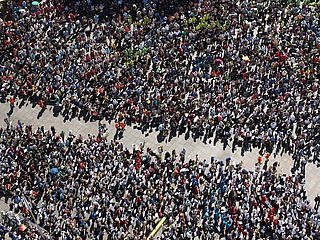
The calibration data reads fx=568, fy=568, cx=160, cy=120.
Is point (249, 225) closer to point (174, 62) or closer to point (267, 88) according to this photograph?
point (267, 88)

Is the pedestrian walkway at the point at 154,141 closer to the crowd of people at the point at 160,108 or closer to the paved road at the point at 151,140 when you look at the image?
the paved road at the point at 151,140

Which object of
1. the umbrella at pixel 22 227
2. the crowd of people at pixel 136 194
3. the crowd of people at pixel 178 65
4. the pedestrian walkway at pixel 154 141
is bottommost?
the umbrella at pixel 22 227

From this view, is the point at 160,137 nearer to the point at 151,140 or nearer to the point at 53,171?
the point at 151,140

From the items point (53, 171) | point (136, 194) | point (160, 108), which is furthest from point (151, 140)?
point (53, 171)

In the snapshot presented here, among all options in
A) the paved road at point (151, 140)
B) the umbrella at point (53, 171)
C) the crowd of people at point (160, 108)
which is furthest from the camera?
the paved road at point (151, 140)

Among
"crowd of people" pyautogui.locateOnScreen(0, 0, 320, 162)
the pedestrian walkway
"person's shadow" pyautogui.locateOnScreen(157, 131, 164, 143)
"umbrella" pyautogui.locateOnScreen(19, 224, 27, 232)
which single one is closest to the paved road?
the pedestrian walkway

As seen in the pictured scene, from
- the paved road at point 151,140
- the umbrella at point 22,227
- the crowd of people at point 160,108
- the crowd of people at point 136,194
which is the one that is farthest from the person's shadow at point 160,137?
the umbrella at point 22,227

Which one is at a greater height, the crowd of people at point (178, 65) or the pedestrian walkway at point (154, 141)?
the crowd of people at point (178, 65)
